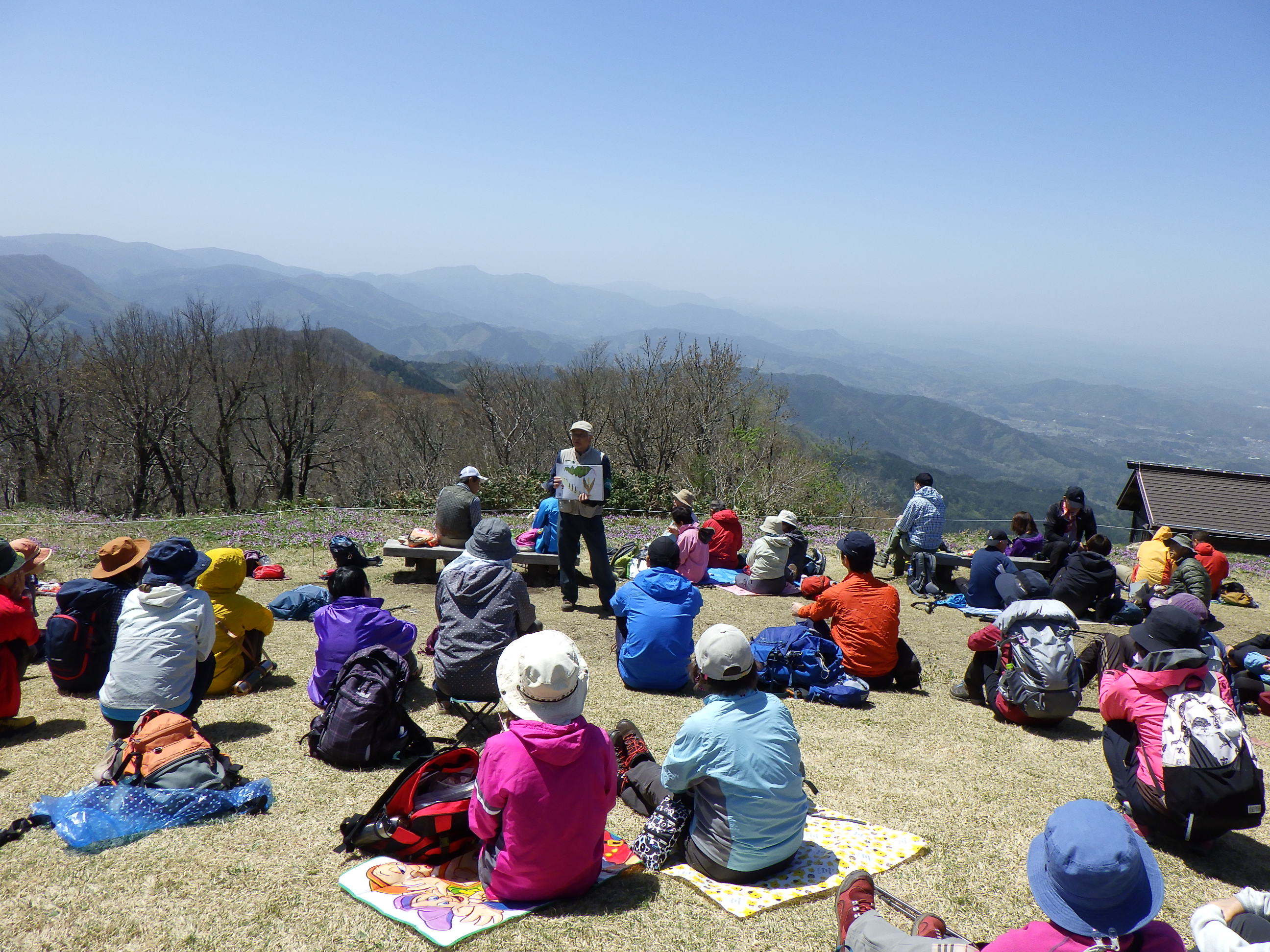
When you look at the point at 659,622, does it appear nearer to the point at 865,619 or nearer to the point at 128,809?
the point at 865,619

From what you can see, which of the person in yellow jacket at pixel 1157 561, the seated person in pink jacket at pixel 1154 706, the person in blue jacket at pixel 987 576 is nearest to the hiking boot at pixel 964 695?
the seated person in pink jacket at pixel 1154 706

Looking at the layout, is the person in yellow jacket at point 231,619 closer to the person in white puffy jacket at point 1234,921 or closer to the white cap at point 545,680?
the white cap at point 545,680

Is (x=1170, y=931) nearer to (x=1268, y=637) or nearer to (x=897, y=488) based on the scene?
(x=1268, y=637)

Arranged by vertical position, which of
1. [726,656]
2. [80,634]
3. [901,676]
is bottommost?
[901,676]

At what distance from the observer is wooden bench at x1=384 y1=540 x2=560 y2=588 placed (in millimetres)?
10320

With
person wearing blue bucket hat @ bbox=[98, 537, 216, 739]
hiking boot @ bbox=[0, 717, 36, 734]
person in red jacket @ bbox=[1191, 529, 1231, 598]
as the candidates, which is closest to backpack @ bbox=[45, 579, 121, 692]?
hiking boot @ bbox=[0, 717, 36, 734]

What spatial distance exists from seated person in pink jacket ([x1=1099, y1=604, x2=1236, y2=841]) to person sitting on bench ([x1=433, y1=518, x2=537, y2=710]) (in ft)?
13.4

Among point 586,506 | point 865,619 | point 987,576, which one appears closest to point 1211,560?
point 987,576

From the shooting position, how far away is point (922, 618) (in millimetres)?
10203

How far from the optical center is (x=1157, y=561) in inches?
396

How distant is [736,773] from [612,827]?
1.16m

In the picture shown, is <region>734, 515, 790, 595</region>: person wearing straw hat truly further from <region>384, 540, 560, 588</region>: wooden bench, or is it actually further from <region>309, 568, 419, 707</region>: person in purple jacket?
<region>309, 568, 419, 707</region>: person in purple jacket

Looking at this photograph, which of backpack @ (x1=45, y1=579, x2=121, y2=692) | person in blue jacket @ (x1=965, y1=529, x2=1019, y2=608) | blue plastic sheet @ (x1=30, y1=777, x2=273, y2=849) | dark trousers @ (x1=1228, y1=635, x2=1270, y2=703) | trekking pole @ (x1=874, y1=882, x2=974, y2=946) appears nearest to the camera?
trekking pole @ (x1=874, y1=882, x2=974, y2=946)

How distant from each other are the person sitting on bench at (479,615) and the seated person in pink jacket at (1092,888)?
149 inches
